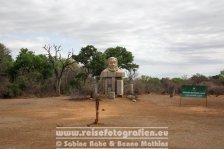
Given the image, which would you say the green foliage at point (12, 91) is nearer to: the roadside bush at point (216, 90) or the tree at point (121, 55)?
the tree at point (121, 55)

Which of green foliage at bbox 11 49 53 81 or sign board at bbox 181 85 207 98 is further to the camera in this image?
green foliage at bbox 11 49 53 81

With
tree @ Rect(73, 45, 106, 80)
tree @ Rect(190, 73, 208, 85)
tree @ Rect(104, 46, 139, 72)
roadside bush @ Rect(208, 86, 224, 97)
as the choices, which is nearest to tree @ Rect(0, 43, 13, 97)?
tree @ Rect(73, 45, 106, 80)

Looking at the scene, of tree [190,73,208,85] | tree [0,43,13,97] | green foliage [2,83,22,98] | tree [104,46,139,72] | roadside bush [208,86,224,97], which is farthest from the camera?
tree [190,73,208,85]

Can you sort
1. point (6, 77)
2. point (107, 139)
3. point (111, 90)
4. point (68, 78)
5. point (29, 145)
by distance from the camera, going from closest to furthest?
point (29, 145) → point (107, 139) → point (111, 90) → point (6, 77) → point (68, 78)

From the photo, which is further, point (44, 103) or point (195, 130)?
point (44, 103)

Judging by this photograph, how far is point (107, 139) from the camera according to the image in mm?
11547

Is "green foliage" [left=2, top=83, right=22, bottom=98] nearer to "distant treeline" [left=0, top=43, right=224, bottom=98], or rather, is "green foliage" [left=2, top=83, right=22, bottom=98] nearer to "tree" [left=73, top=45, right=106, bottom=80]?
"distant treeline" [left=0, top=43, right=224, bottom=98]

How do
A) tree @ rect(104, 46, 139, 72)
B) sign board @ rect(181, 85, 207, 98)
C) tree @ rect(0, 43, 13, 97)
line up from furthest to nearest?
tree @ rect(104, 46, 139, 72)
tree @ rect(0, 43, 13, 97)
sign board @ rect(181, 85, 207, 98)

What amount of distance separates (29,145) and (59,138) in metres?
1.21

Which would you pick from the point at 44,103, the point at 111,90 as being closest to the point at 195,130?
the point at 44,103

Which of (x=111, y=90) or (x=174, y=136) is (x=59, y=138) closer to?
(x=174, y=136)

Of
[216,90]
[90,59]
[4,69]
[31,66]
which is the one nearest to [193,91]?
[216,90]

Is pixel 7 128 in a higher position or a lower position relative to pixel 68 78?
lower

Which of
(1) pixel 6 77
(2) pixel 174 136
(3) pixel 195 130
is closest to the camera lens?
(2) pixel 174 136
